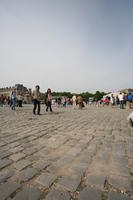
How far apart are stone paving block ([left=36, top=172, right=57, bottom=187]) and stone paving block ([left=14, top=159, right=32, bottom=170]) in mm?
392

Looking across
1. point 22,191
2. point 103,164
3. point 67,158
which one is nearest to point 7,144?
point 67,158

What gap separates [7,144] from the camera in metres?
2.94

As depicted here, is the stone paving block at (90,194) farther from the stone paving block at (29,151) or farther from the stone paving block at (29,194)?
the stone paving block at (29,151)

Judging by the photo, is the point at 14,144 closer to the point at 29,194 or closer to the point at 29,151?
the point at 29,151

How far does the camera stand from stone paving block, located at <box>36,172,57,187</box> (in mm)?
1571

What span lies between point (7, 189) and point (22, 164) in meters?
0.58

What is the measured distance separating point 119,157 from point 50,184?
1.36m

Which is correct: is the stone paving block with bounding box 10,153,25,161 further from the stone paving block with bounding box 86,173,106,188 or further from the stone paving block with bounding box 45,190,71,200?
the stone paving block with bounding box 86,173,106,188

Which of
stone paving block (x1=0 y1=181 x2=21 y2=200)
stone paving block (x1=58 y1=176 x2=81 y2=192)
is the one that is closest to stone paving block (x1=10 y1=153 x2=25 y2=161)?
stone paving block (x1=0 y1=181 x2=21 y2=200)

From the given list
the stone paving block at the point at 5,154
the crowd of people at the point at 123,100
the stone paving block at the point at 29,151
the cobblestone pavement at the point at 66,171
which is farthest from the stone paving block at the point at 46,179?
the crowd of people at the point at 123,100

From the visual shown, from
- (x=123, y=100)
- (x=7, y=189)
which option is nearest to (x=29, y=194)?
(x=7, y=189)

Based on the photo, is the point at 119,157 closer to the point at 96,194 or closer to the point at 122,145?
the point at 122,145

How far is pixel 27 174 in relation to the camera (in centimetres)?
177

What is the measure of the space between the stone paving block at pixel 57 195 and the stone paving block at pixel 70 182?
9cm
